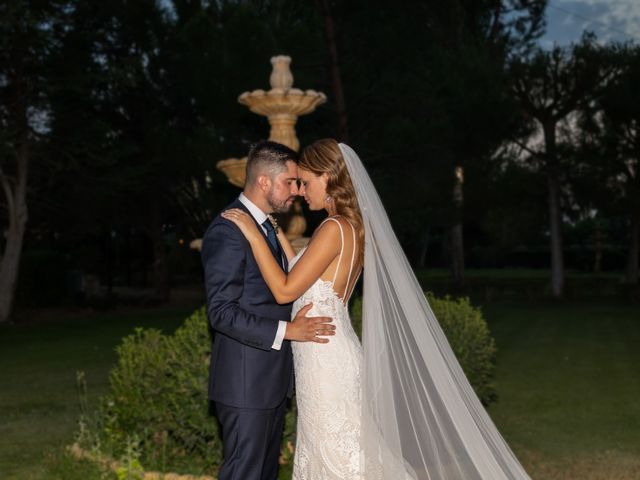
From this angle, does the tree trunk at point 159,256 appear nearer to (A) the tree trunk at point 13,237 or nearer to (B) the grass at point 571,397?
(A) the tree trunk at point 13,237

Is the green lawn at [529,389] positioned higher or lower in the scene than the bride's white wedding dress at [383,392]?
lower

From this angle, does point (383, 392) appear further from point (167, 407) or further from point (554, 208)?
point (554, 208)

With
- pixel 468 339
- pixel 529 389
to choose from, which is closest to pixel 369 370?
pixel 468 339

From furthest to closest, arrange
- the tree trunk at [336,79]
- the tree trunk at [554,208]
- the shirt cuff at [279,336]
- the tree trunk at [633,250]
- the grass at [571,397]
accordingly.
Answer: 1. the tree trunk at [633,250]
2. the tree trunk at [554,208]
3. the tree trunk at [336,79]
4. the grass at [571,397]
5. the shirt cuff at [279,336]

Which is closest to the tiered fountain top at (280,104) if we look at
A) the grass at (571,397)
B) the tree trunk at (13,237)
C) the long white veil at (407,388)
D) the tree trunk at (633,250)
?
the grass at (571,397)

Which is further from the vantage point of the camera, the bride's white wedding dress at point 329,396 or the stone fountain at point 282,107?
the stone fountain at point 282,107

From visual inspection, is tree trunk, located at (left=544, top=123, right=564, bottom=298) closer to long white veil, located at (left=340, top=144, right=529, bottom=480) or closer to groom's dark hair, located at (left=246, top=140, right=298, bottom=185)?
long white veil, located at (left=340, top=144, right=529, bottom=480)

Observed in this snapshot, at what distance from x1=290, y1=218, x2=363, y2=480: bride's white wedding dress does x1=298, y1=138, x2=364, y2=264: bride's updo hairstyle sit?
11cm

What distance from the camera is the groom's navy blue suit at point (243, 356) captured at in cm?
370

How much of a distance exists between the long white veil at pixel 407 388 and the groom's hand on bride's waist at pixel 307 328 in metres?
0.52

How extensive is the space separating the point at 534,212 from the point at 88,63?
725 inches

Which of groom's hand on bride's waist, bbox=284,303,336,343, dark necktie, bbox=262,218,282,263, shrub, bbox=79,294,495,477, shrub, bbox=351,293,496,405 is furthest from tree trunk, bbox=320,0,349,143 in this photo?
groom's hand on bride's waist, bbox=284,303,336,343

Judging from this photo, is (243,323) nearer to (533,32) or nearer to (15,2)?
(15,2)

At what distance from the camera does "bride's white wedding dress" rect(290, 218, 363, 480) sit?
4.31m
